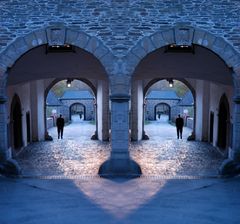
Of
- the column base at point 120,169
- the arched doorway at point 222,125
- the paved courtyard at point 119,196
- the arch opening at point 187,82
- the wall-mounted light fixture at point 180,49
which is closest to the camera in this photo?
the paved courtyard at point 119,196

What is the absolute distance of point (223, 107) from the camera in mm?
13586

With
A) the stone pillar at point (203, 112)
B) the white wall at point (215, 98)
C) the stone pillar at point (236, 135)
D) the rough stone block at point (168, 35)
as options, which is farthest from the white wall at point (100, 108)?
the stone pillar at point (236, 135)

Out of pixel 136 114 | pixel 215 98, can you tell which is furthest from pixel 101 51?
pixel 136 114

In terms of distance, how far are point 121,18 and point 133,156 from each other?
5649 millimetres

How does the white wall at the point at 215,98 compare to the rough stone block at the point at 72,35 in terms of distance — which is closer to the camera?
the rough stone block at the point at 72,35

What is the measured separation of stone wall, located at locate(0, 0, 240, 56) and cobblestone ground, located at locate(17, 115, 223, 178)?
151 inches

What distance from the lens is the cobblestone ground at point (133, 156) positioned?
9594 millimetres

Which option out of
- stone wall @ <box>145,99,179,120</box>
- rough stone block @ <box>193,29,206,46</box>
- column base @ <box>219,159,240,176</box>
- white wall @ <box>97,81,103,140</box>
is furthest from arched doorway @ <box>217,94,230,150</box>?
stone wall @ <box>145,99,179,120</box>

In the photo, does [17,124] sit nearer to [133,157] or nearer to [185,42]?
[133,157]

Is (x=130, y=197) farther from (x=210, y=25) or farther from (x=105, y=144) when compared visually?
(x=105, y=144)

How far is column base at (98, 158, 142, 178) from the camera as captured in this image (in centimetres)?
831

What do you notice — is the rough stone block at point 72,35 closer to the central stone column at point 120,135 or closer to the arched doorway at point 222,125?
the central stone column at point 120,135

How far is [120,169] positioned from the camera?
329 inches

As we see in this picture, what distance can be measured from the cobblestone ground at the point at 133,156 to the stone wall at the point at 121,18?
151 inches
